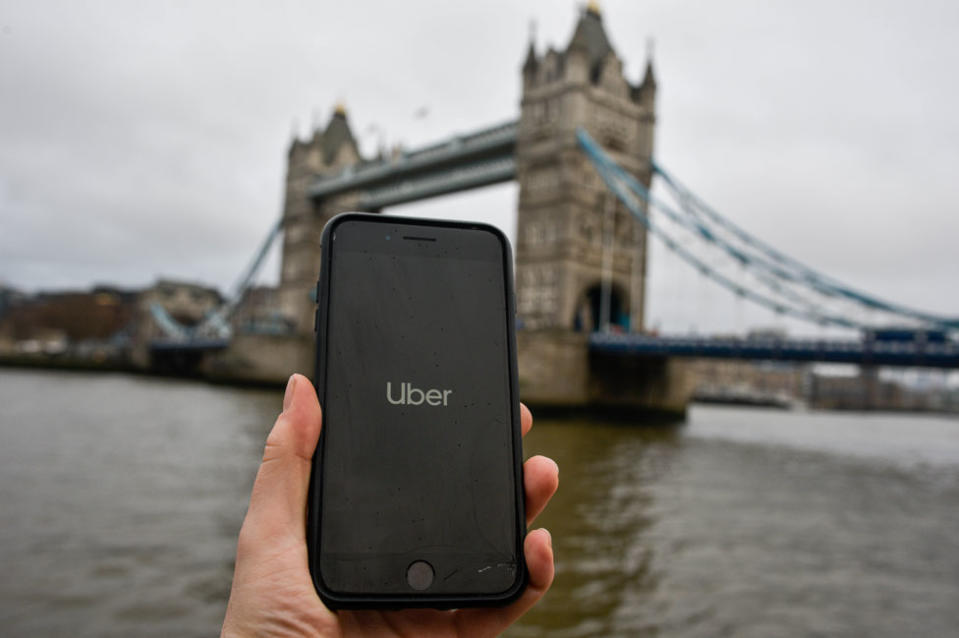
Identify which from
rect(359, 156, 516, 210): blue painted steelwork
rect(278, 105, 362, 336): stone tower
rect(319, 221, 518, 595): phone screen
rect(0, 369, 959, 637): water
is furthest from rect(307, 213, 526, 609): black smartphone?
rect(278, 105, 362, 336): stone tower

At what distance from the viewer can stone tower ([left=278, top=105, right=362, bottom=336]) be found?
49438 millimetres

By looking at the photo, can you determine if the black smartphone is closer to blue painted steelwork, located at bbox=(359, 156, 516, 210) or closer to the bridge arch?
the bridge arch

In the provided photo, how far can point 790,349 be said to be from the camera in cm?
2481

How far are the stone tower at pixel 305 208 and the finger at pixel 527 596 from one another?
46827 mm

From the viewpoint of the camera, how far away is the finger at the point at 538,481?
157 cm

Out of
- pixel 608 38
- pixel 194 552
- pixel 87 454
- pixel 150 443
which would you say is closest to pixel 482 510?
pixel 194 552

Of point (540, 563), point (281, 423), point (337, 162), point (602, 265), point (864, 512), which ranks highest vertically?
point (337, 162)

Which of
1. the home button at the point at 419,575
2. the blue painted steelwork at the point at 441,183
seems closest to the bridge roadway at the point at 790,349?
the blue painted steelwork at the point at 441,183

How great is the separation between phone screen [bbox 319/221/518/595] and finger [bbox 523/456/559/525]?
4 cm

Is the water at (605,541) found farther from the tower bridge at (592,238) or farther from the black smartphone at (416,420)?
the tower bridge at (592,238)

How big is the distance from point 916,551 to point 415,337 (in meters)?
9.62

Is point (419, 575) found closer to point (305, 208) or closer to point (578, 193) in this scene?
point (578, 193)

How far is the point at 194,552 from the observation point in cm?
706

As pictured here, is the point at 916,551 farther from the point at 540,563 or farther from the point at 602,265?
the point at 602,265
